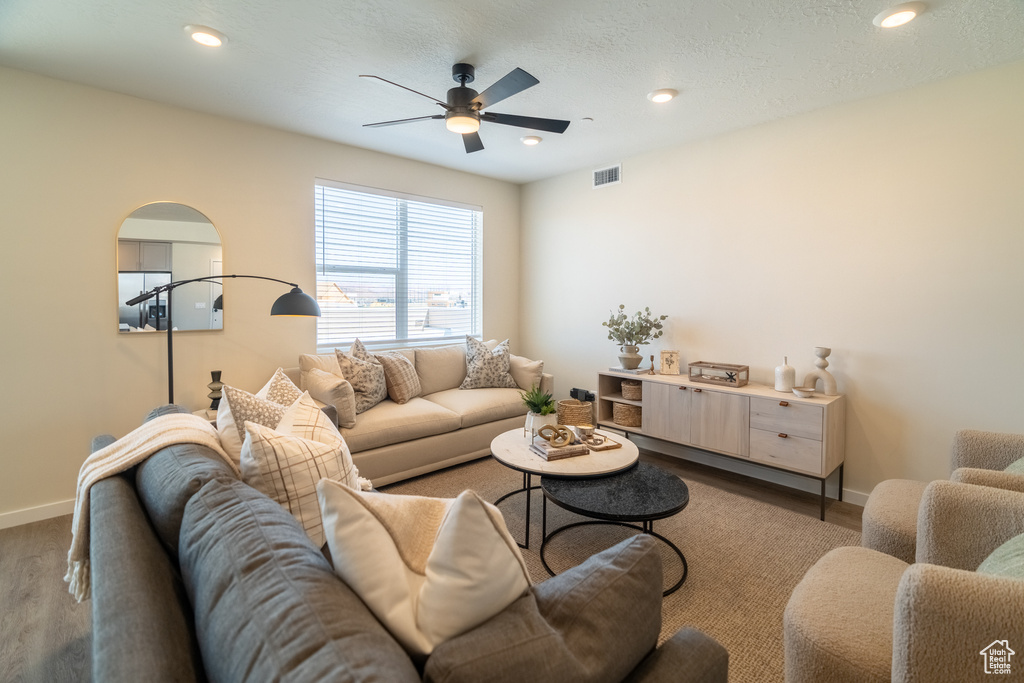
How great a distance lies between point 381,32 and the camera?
228 centimetres

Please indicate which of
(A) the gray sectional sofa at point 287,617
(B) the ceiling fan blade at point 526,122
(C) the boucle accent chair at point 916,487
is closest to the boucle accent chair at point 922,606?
(C) the boucle accent chair at point 916,487

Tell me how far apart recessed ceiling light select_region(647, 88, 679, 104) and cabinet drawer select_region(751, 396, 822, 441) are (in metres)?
2.03

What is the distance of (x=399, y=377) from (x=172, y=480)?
2560 millimetres

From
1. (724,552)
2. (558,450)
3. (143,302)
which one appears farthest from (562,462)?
(143,302)

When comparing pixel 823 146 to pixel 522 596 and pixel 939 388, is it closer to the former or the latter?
pixel 939 388

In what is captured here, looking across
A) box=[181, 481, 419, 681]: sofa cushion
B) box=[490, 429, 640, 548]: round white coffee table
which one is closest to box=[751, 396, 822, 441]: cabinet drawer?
box=[490, 429, 640, 548]: round white coffee table

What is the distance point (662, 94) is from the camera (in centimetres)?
292

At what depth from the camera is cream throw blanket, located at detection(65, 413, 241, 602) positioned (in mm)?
→ 1354

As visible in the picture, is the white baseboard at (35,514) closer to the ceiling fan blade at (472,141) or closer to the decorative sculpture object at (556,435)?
the decorative sculpture object at (556,435)

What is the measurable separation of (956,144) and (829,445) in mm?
1902

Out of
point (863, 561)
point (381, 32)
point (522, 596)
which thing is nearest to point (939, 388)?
point (863, 561)

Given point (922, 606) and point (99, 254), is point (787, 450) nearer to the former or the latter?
point (922, 606)

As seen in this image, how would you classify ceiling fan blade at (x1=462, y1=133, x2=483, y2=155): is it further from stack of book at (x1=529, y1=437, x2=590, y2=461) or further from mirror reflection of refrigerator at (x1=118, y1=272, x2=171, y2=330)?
mirror reflection of refrigerator at (x1=118, y1=272, x2=171, y2=330)

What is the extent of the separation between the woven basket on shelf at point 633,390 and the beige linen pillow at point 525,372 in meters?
0.81
